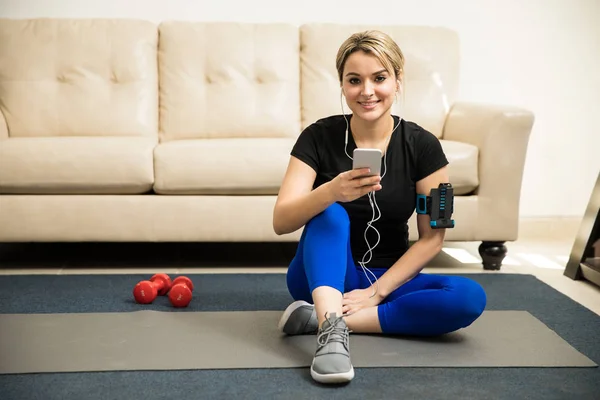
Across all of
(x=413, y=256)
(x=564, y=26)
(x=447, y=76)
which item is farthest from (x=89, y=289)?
(x=564, y=26)

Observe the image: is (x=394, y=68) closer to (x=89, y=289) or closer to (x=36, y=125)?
(x=89, y=289)

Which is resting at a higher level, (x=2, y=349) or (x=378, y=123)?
(x=378, y=123)

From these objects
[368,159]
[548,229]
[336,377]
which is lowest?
[548,229]

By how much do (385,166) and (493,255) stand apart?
1156 mm

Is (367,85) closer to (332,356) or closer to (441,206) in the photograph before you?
(441,206)

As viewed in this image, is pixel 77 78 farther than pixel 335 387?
Yes

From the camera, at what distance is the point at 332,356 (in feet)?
5.89

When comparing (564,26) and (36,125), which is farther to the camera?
(564,26)

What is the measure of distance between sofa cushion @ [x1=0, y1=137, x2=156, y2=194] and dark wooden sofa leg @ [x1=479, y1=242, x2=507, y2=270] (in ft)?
4.35

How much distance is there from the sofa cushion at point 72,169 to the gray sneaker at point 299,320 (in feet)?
3.52

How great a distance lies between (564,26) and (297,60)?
1335 millimetres

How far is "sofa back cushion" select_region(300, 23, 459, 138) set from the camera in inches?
139

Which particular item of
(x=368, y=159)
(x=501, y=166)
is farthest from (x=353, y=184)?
(x=501, y=166)

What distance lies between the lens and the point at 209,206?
2.98 meters
